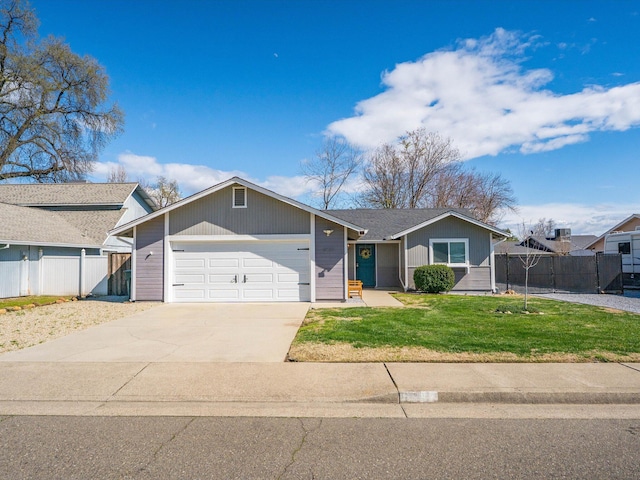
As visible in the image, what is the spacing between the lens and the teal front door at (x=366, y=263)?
18609mm

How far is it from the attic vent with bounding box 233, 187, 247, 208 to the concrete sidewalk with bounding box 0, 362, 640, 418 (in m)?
8.11

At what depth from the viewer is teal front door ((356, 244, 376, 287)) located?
61.1 feet

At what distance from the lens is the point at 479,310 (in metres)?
11.2

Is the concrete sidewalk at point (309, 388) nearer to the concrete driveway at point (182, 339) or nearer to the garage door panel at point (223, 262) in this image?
the concrete driveway at point (182, 339)

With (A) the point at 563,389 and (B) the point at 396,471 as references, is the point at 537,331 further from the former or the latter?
(B) the point at 396,471

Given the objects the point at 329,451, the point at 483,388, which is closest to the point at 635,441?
the point at 483,388

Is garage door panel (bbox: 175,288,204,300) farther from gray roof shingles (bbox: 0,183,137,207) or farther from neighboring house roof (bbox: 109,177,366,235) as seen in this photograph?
gray roof shingles (bbox: 0,183,137,207)

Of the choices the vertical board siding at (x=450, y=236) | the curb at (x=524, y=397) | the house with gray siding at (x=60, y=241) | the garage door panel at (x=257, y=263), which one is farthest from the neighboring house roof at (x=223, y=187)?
the curb at (x=524, y=397)

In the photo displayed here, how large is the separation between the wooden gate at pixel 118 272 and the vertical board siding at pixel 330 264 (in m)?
8.21

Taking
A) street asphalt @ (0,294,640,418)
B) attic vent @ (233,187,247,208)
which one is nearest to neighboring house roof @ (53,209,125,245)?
attic vent @ (233,187,247,208)

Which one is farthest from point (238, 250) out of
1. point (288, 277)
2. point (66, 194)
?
point (66, 194)

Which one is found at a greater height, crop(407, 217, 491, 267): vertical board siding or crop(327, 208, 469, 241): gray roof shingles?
crop(327, 208, 469, 241): gray roof shingles

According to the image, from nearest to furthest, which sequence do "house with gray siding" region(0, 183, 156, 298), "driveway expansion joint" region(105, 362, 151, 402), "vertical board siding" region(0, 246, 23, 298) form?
"driveway expansion joint" region(105, 362, 151, 402) → "vertical board siding" region(0, 246, 23, 298) → "house with gray siding" region(0, 183, 156, 298)

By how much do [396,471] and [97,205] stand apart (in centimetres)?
2298
